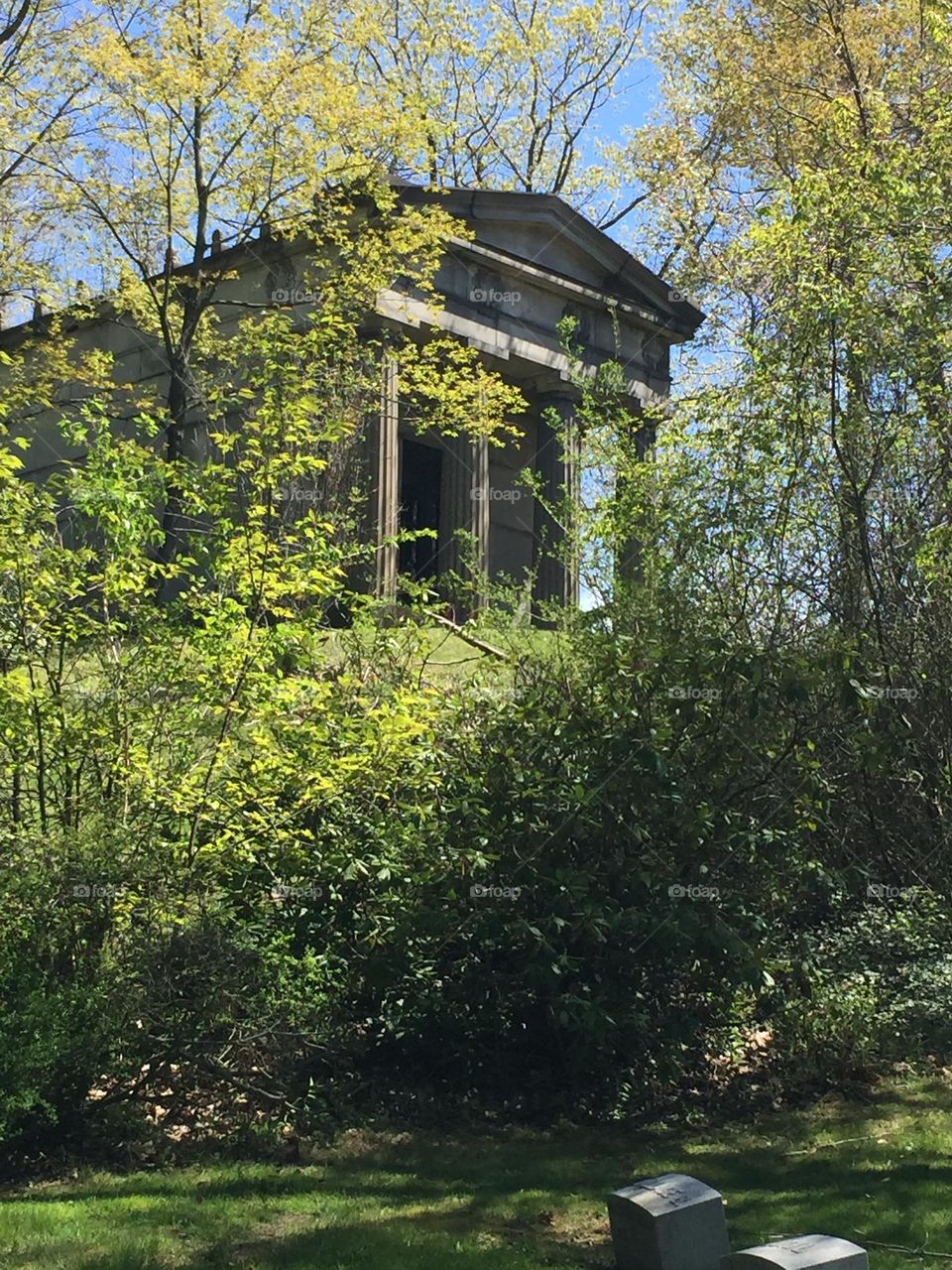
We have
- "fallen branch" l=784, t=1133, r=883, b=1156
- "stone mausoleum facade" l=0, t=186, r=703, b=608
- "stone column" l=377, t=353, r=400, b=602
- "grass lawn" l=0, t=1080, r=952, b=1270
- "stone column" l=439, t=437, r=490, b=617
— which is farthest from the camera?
"stone column" l=439, t=437, r=490, b=617

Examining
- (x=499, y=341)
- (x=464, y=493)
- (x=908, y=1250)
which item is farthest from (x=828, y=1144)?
(x=499, y=341)

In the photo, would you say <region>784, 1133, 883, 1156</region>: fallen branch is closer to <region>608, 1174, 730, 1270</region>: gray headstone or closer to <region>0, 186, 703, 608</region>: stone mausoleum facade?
<region>608, 1174, 730, 1270</region>: gray headstone

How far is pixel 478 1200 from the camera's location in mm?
6207

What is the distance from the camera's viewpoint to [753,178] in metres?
26.5

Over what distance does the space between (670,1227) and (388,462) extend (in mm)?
17902

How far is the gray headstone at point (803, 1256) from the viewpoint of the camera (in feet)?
13.5

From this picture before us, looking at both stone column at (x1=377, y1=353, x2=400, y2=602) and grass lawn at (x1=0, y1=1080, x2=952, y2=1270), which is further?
stone column at (x1=377, y1=353, x2=400, y2=602)

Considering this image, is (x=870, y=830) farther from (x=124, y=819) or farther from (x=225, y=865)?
(x=124, y=819)

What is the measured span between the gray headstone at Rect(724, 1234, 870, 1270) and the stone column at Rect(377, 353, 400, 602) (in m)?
16.4

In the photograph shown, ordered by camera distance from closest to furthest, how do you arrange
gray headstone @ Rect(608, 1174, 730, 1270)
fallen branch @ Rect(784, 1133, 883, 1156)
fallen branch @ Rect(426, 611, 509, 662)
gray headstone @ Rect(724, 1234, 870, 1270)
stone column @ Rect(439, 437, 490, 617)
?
gray headstone @ Rect(724, 1234, 870, 1270) → gray headstone @ Rect(608, 1174, 730, 1270) → fallen branch @ Rect(784, 1133, 883, 1156) → fallen branch @ Rect(426, 611, 509, 662) → stone column @ Rect(439, 437, 490, 617)

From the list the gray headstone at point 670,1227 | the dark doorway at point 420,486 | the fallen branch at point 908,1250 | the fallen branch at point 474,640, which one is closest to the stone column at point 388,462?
the dark doorway at point 420,486

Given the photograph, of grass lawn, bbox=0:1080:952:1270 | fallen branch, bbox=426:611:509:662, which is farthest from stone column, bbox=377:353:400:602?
grass lawn, bbox=0:1080:952:1270

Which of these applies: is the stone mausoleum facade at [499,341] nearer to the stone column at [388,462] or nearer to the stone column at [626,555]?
the stone column at [388,462]

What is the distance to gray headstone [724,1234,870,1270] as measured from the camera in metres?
4.13
